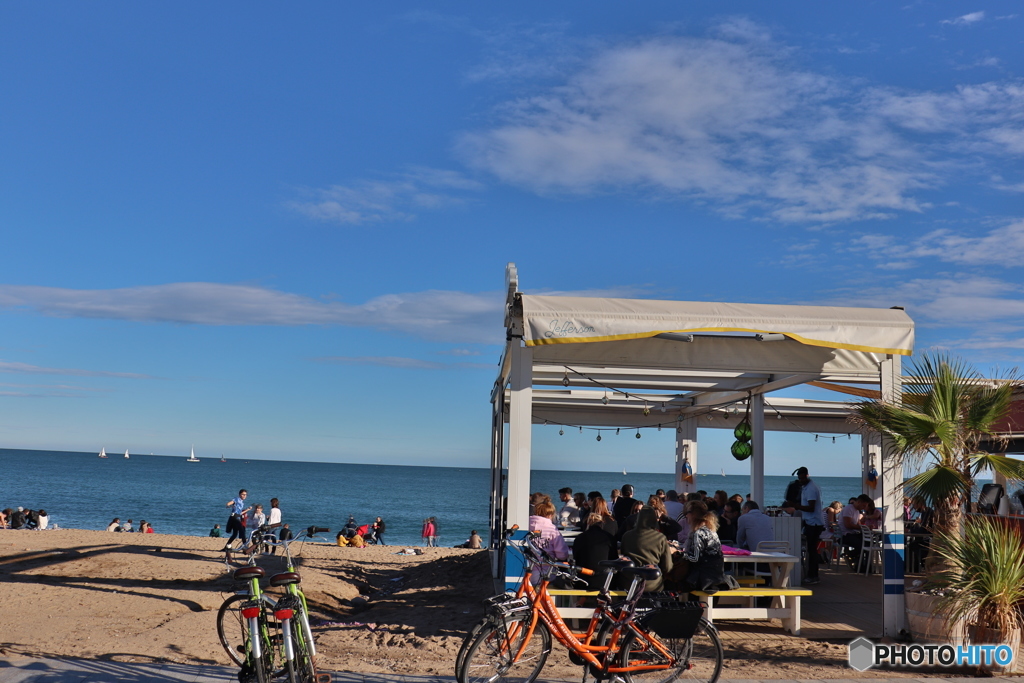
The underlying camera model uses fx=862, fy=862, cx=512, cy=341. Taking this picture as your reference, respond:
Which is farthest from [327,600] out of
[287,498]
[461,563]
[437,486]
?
[437,486]

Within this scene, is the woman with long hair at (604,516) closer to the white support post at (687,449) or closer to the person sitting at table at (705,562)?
the person sitting at table at (705,562)

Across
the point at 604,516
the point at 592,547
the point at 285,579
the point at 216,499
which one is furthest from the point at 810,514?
the point at 216,499

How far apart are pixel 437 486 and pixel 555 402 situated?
92.6m

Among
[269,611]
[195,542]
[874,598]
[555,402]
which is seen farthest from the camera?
[195,542]

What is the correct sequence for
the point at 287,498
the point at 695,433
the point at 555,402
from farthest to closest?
the point at 287,498 < the point at 695,433 < the point at 555,402

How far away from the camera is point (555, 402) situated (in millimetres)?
14047

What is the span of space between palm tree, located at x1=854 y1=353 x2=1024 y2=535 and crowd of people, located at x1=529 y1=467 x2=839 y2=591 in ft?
5.26

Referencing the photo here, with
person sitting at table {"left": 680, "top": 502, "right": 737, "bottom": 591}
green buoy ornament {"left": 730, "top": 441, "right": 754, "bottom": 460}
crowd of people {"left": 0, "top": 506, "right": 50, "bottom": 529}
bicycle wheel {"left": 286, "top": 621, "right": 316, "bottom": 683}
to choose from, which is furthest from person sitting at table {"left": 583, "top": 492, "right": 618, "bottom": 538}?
crowd of people {"left": 0, "top": 506, "right": 50, "bottom": 529}

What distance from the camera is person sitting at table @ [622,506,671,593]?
659 cm

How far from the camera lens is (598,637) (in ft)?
17.3


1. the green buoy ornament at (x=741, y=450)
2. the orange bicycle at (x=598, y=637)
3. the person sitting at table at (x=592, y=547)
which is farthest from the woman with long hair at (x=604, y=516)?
the green buoy ornament at (x=741, y=450)

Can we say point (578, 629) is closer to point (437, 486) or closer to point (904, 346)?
point (904, 346)

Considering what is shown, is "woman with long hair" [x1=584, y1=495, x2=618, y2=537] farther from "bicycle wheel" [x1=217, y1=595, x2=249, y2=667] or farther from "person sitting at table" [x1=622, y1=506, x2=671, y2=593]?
"bicycle wheel" [x1=217, y1=595, x2=249, y2=667]

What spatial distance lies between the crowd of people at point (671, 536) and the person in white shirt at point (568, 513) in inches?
8.3
